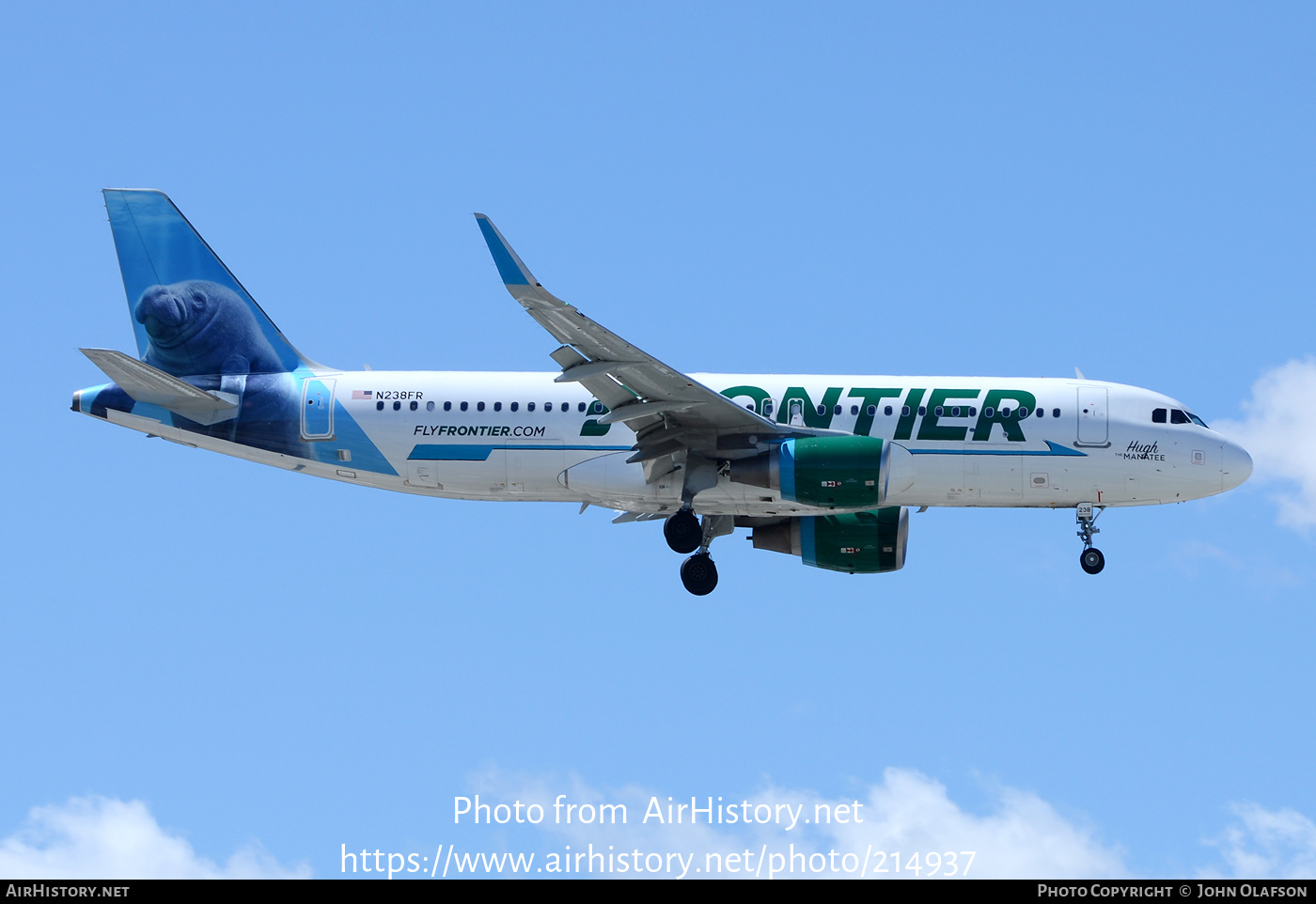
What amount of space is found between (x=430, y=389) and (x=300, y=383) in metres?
2.88

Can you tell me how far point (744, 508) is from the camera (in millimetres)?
32344

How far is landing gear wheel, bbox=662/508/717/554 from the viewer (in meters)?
32.0

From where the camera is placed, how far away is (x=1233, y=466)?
107ft

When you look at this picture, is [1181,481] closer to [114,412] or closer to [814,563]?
[814,563]

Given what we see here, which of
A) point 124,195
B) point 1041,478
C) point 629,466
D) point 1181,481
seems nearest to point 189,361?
point 124,195

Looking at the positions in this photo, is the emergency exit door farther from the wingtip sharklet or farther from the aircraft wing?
the wingtip sharklet

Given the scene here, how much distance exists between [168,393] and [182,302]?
2.81m

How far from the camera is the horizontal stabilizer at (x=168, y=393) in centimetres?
3219

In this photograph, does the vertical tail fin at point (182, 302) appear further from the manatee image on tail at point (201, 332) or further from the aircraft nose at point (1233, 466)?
the aircraft nose at point (1233, 466)

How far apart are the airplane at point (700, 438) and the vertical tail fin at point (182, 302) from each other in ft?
0.44

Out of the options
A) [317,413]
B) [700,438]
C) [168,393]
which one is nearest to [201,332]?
[168,393]

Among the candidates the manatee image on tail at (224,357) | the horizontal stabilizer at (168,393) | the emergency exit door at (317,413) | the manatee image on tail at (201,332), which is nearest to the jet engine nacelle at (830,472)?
the emergency exit door at (317,413)

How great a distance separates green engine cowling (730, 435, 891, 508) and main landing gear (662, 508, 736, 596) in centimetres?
224

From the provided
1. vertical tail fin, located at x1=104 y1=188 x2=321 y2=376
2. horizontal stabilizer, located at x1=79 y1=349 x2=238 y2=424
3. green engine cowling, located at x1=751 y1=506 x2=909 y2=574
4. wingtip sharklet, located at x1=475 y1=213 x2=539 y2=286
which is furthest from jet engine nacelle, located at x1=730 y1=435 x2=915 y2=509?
horizontal stabilizer, located at x1=79 y1=349 x2=238 y2=424
